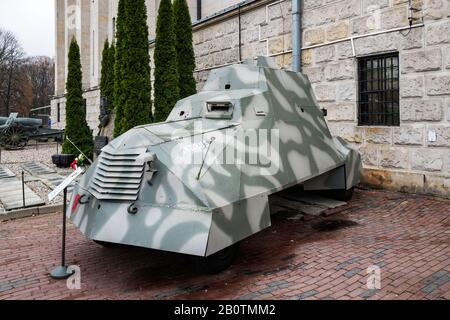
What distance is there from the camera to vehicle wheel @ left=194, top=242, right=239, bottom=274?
14.5 ft

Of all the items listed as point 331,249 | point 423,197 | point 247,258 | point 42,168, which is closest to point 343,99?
point 423,197

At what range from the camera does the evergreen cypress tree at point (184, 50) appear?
1293 cm

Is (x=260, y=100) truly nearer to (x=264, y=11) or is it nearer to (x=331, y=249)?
(x=331, y=249)

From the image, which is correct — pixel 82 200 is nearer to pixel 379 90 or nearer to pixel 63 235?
pixel 63 235

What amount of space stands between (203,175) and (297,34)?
7174mm

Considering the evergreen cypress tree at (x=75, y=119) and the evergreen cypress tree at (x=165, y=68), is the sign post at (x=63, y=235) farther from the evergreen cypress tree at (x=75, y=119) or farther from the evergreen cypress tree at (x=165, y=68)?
the evergreen cypress tree at (x=75, y=119)

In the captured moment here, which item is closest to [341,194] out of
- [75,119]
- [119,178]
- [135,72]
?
[119,178]

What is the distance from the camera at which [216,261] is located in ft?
14.7

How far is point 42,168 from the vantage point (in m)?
13.8

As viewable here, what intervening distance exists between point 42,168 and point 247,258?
10.9m

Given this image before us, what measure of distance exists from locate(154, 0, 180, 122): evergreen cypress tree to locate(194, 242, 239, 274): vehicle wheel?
757 centimetres

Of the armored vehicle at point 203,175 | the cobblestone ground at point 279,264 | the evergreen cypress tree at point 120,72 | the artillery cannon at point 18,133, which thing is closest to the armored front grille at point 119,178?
the armored vehicle at point 203,175

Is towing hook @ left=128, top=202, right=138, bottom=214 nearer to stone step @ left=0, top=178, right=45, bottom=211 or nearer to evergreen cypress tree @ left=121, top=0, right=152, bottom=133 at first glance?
stone step @ left=0, top=178, right=45, bottom=211

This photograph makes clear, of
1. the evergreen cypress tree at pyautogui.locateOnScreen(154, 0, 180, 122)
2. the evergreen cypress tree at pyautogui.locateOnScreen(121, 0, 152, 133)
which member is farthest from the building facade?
the evergreen cypress tree at pyautogui.locateOnScreen(121, 0, 152, 133)
